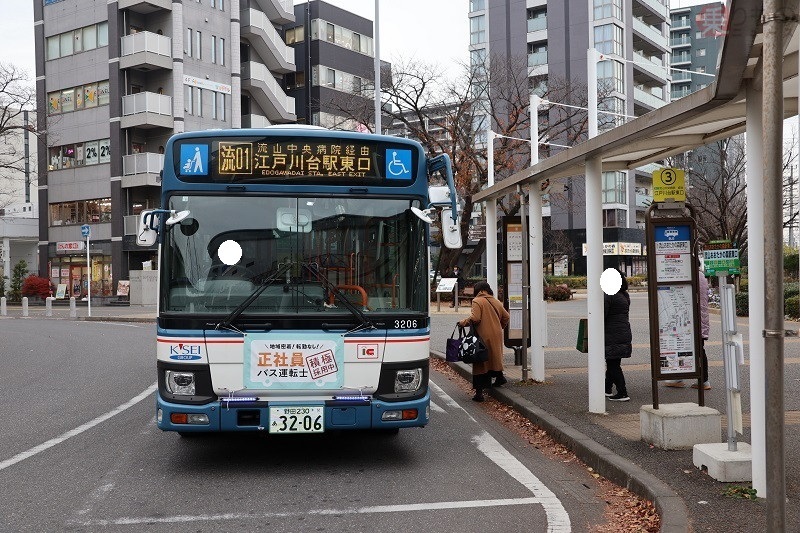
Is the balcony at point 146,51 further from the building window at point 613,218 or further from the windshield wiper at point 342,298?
the windshield wiper at point 342,298

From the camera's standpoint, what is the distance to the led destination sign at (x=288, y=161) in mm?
7109

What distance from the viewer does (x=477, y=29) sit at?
66.2m

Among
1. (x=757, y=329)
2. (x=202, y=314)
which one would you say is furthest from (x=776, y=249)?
(x=202, y=314)

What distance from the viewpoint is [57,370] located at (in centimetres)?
1567

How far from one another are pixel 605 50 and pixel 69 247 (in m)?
37.7

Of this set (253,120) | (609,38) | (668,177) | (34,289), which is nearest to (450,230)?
(668,177)

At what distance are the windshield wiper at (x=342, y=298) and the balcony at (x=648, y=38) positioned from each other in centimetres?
5473

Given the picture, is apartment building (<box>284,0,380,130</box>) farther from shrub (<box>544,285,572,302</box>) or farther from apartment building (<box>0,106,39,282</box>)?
shrub (<box>544,285,572,302</box>)

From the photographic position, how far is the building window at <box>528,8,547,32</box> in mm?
62188

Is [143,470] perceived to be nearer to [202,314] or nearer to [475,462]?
[202,314]

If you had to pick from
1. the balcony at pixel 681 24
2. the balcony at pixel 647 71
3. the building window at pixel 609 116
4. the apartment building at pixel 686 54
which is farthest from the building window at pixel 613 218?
the balcony at pixel 681 24

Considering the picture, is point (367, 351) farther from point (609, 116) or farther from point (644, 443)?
point (609, 116)

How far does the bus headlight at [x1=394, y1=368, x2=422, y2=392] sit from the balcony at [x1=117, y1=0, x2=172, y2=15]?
142 ft

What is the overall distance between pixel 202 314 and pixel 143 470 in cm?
162
